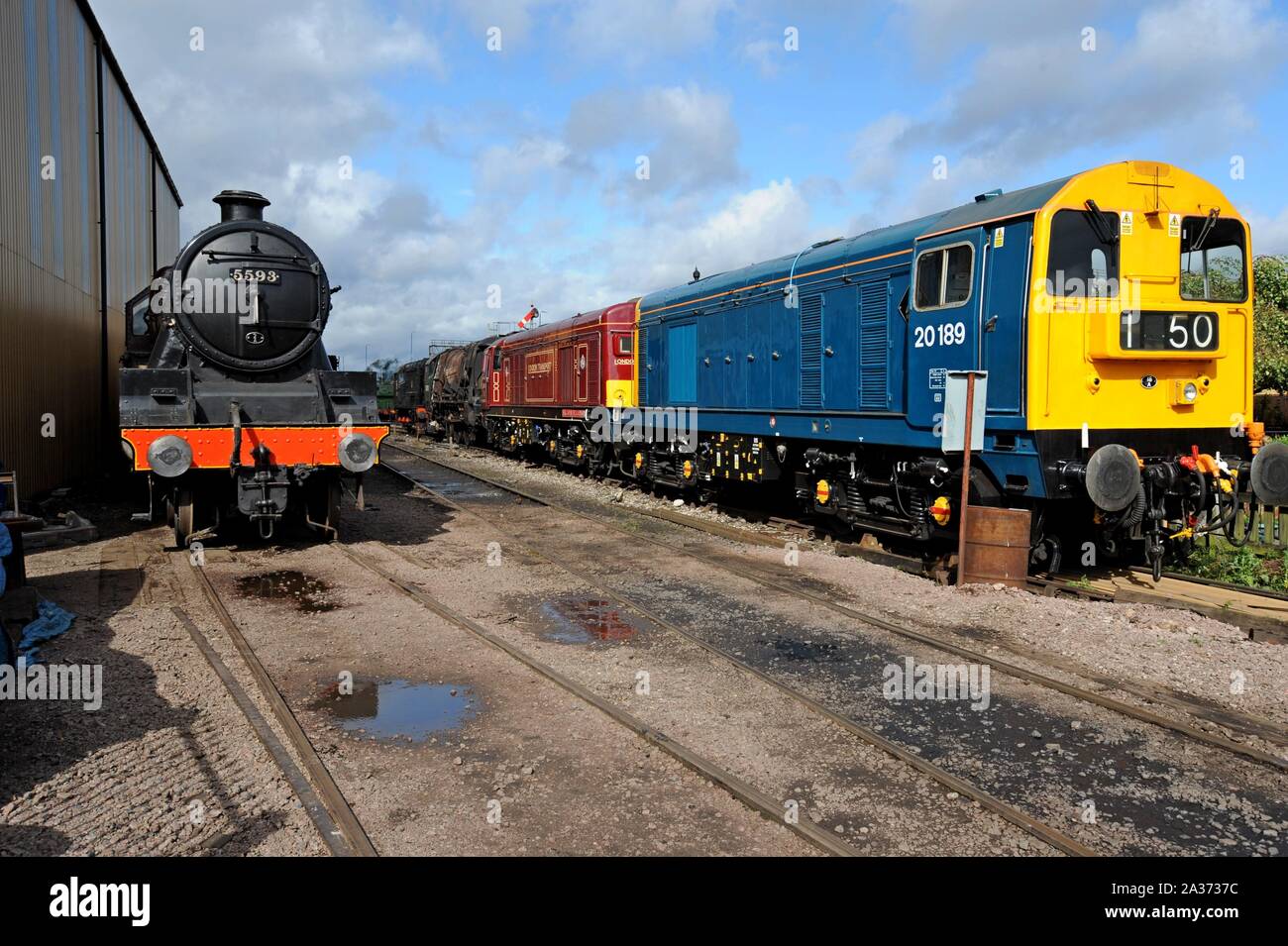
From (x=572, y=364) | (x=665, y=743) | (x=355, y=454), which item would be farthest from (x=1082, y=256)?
(x=572, y=364)

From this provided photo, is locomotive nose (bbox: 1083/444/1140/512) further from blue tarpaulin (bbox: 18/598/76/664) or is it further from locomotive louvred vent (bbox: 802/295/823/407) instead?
blue tarpaulin (bbox: 18/598/76/664)

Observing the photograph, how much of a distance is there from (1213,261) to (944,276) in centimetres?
260

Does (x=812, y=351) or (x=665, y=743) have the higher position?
(x=812, y=351)

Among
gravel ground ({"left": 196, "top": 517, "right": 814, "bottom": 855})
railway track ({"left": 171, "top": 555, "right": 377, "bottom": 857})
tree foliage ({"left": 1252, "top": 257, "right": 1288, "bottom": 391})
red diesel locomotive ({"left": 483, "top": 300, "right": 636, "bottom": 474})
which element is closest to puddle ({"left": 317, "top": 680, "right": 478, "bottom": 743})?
gravel ground ({"left": 196, "top": 517, "right": 814, "bottom": 855})

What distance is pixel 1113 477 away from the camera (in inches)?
318

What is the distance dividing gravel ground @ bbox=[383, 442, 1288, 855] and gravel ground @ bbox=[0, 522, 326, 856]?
→ 3.50 m

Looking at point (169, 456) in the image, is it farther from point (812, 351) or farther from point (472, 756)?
point (812, 351)

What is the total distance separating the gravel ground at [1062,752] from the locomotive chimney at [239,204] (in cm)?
813

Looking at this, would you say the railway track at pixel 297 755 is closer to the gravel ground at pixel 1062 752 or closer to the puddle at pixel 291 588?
the puddle at pixel 291 588

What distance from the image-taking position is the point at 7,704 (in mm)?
5602

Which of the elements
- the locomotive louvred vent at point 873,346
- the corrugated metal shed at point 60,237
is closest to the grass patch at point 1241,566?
the locomotive louvred vent at point 873,346

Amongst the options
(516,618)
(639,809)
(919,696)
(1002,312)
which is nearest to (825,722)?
(919,696)
